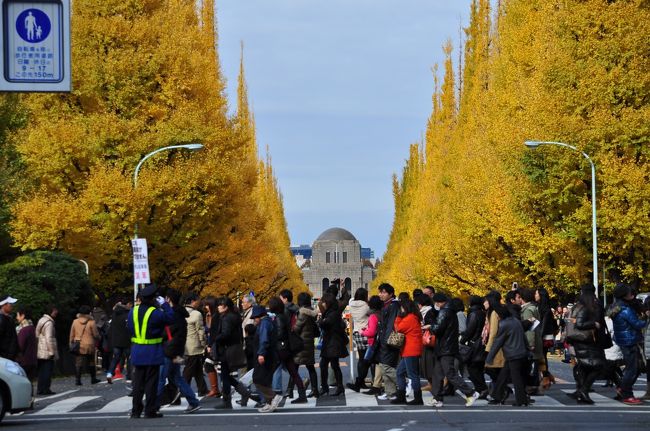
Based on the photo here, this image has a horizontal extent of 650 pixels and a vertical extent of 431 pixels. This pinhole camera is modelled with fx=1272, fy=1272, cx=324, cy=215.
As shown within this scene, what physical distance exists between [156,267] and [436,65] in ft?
122

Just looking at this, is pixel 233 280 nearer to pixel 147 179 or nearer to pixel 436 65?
pixel 147 179

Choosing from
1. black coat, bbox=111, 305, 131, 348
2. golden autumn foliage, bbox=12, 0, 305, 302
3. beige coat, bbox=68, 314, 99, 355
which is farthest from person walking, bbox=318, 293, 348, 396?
golden autumn foliage, bbox=12, 0, 305, 302

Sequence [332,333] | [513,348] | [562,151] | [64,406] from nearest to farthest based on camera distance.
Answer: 1. [513,348]
2. [64,406]
3. [332,333]
4. [562,151]

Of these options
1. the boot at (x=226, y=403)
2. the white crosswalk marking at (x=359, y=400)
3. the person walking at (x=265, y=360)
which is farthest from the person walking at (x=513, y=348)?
the boot at (x=226, y=403)

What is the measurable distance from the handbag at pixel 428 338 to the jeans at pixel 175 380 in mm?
3490

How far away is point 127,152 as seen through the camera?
1437 inches

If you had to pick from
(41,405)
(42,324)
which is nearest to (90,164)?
(42,324)

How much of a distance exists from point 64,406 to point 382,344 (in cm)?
487

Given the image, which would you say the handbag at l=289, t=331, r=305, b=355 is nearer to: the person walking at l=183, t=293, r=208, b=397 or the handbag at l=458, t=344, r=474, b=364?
the person walking at l=183, t=293, r=208, b=397

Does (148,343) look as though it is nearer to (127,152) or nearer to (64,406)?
(64,406)

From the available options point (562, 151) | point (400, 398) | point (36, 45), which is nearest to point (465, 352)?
point (400, 398)

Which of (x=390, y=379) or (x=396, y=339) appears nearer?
(x=396, y=339)

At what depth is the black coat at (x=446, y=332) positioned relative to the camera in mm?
18219

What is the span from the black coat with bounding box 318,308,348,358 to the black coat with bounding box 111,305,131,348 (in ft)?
17.7
